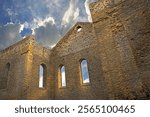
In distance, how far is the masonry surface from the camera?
6.48 meters

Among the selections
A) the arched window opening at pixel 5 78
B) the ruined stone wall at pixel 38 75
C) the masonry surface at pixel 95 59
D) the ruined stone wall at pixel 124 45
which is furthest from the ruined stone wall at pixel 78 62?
the arched window opening at pixel 5 78

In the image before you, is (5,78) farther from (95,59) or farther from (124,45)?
(124,45)

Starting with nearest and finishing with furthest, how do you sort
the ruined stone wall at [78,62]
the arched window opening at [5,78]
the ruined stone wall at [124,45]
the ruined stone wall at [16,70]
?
the ruined stone wall at [124,45]
the ruined stone wall at [78,62]
the ruined stone wall at [16,70]
the arched window opening at [5,78]

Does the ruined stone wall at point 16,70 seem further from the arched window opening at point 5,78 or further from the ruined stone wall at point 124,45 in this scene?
the ruined stone wall at point 124,45

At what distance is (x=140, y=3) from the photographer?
697 cm

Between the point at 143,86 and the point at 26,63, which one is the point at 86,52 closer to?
the point at 26,63

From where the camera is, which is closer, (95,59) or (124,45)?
(124,45)

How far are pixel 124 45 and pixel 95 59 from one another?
13.7ft

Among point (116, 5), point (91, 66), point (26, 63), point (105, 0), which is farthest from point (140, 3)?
point (26, 63)

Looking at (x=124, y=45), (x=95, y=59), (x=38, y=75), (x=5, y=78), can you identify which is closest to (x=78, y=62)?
(x=95, y=59)

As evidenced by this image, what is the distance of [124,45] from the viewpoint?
22.8 feet

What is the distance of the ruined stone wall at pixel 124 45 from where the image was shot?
20.7 ft

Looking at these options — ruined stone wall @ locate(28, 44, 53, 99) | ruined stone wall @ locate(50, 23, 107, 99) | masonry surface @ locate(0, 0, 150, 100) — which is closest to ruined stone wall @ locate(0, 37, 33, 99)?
masonry surface @ locate(0, 0, 150, 100)

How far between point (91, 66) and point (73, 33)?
12.1ft
